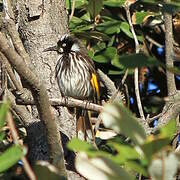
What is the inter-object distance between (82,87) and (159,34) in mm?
778

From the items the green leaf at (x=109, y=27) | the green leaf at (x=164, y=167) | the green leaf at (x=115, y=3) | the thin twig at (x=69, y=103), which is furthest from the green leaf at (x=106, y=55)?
the green leaf at (x=164, y=167)

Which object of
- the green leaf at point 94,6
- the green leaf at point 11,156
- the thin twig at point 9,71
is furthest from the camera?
the green leaf at point 94,6

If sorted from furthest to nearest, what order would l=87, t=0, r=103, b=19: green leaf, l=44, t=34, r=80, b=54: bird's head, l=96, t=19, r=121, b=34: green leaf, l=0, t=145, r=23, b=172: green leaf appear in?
1. l=96, t=19, r=121, b=34: green leaf
2. l=44, t=34, r=80, b=54: bird's head
3. l=87, t=0, r=103, b=19: green leaf
4. l=0, t=145, r=23, b=172: green leaf

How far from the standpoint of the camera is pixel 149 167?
821 mm

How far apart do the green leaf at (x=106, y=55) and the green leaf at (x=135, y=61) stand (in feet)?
8.59

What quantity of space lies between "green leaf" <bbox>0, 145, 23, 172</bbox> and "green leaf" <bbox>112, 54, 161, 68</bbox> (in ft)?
0.72

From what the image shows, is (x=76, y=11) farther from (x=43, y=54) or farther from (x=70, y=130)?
(x=70, y=130)

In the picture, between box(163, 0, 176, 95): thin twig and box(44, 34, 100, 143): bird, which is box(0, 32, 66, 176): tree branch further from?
box(44, 34, 100, 143): bird

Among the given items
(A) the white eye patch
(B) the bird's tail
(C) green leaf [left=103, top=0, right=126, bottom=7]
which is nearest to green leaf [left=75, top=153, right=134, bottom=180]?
(B) the bird's tail

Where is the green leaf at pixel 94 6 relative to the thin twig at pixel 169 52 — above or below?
above

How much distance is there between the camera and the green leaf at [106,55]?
3575 millimetres

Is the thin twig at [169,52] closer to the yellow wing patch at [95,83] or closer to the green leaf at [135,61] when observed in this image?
the green leaf at [135,61]

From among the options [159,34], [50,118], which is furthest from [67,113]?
[159,34]

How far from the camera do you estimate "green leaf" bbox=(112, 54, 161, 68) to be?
34.3 inches
